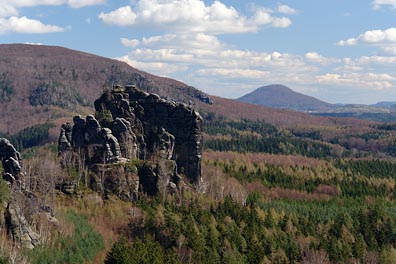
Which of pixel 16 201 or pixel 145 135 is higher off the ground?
pixel 145 135

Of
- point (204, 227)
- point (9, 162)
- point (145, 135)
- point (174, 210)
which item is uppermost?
point (145, 135)

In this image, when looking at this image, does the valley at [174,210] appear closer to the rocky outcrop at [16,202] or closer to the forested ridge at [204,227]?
the forested ridge at [204,227]

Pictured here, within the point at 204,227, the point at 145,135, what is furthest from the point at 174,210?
the point at 145,135

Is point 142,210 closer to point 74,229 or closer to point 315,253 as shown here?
point 74,229

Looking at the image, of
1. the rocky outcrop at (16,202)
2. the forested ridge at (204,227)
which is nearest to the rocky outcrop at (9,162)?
the rocky outcrop at (16,202)

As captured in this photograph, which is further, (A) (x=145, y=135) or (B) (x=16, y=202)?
(A) (x=145, y=135)

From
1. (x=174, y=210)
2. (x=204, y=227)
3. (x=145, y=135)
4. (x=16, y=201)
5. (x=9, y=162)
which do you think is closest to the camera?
(x=16, y=201)

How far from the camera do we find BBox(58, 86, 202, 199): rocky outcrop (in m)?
116

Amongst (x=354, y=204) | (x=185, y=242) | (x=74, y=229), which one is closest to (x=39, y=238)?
(x=74, y=229)

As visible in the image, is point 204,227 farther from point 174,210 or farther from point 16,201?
point 16,201

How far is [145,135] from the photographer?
13075 centimetres

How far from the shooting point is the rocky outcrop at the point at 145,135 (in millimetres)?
115625

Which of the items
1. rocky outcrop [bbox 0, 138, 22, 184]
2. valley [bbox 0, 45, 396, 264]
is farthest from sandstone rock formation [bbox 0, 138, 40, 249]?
valley [bbox 0, 45, 396, 264]

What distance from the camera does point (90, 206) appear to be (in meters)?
102
